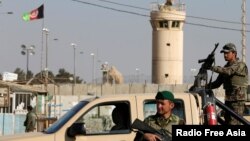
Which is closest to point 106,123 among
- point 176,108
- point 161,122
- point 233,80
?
point 176,108

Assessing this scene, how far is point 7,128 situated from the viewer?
32.8m

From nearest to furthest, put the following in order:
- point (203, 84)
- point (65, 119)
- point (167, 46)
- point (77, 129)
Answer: point (77, 129), point (65, 119), point (203, 84), point (167, 46)

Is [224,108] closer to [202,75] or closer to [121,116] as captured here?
[202,75]

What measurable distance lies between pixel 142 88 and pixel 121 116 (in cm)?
4262

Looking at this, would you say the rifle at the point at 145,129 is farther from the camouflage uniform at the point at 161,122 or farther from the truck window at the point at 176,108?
the truck window at the point at 176,108

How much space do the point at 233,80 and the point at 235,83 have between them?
63mm

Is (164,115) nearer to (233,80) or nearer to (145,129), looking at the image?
(145,129)

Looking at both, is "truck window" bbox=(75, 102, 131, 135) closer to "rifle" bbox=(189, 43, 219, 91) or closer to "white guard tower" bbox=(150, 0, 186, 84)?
"rifle" bbox=(189, 43, 219, 91)

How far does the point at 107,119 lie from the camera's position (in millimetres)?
10742

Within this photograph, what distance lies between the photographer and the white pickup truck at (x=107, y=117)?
10.6m

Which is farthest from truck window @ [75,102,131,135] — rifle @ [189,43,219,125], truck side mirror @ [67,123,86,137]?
rifle @ [189,43,219,125]

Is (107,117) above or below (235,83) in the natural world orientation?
below

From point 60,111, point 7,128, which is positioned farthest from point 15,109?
point 7,128

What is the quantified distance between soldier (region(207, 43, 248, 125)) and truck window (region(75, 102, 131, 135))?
1.34 meters
